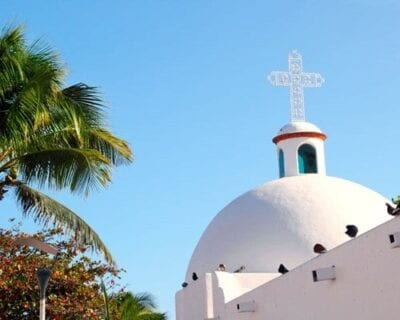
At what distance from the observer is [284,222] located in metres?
16.6

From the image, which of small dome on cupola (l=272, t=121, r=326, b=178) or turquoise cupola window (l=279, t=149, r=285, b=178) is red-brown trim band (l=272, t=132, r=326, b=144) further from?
turquoise cupola window (l=279, t=149, r=285, b=178)

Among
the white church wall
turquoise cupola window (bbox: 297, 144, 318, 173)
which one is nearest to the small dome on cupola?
turquoise cupola window (bbox: 297, 144, 318, 173)

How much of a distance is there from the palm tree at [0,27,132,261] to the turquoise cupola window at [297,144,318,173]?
24.0 ft

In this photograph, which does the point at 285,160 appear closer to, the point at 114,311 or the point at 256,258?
the point at 256,258

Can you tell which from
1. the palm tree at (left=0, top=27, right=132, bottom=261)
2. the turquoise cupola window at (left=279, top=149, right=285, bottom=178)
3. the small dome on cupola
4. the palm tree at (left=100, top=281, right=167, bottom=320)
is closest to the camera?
the palm tree at (left=0, top=27, right=132, bottom=261)

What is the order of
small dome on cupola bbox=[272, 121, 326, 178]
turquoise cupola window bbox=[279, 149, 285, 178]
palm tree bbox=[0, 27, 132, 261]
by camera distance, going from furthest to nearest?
1. turquoise cupola window bbox=[279, 149, 285, 178]
2. small dome on cupola bbox=[272, 121, 326, 178]
3. palm tree bbox=[0, 27, 132, 261]

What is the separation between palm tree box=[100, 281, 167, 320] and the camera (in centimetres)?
1558

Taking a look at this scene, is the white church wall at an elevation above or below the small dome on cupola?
below

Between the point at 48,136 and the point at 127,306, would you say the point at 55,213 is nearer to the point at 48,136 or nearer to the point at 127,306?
the point at 48,136

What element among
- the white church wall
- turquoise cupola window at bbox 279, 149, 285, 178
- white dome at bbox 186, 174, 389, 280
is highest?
turquoise cupola window at bbox 279, 149, 285, 178

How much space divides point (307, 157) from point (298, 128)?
2.84ft

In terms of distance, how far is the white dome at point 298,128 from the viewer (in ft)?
64.5

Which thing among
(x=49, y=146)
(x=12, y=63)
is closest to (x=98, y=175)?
(x=49, y=146)

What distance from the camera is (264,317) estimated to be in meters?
14.3
